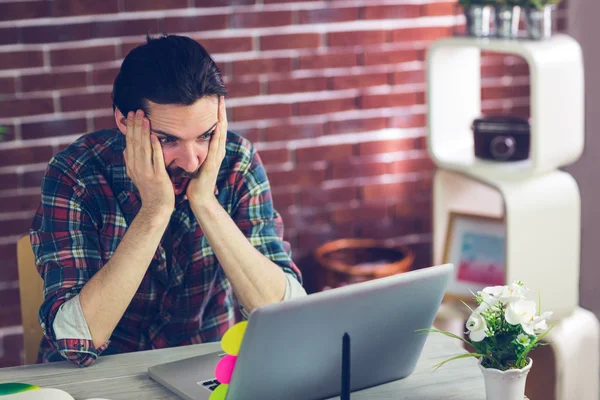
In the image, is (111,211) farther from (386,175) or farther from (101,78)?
(386,175)

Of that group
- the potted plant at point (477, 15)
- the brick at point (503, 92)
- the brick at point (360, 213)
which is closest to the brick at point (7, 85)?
the brick at point (360, 213)

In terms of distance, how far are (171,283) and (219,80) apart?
1.52ft

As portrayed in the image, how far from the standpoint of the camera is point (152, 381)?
4.95ft

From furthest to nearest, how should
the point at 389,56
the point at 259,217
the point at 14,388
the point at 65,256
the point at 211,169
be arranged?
1. the point at 389,56
2. the point at 259,217
3. the point at 211,169
4. the point at 65,256
5. the point at 14,388

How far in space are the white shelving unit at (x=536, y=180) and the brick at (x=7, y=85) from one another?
1.26 m

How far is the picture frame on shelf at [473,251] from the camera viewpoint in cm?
271

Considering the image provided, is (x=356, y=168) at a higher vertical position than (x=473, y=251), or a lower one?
higher

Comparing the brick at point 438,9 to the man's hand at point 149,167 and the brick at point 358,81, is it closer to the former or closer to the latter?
the brick at point 358,81

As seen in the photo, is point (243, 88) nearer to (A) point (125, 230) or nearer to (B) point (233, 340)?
(A) point (125, 230)

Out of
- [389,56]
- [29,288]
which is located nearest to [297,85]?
[389,56]

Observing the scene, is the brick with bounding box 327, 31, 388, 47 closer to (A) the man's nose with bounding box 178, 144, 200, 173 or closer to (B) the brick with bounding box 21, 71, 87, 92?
(B) the brick with bounding box 21, 71, 87, 92

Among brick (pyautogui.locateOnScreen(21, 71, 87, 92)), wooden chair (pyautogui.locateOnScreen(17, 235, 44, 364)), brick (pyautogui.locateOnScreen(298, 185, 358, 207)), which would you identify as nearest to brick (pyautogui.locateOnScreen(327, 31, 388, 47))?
brick (pyautogui.locateOnScreen(298, 185, 358, 207))

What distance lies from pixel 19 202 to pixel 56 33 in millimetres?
523

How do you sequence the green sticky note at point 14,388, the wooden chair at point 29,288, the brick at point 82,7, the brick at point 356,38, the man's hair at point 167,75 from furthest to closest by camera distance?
1. the brick at point 356,38
2. the brick at point 82,7
3. the wooden chair at point 29,288
4. the man's hair at point 167,75
5. the green sticky note at point 14,388
